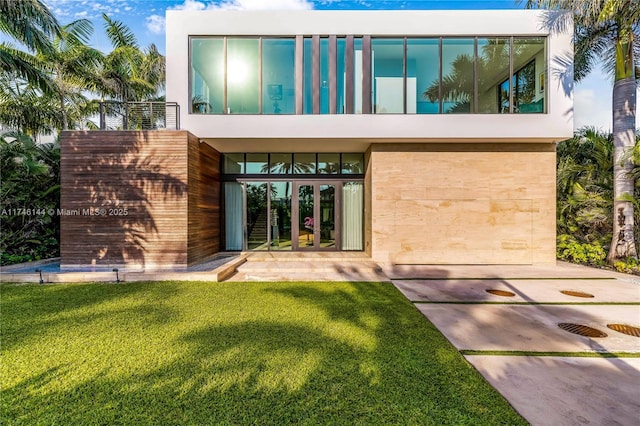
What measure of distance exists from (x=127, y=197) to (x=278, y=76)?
18.5 feet

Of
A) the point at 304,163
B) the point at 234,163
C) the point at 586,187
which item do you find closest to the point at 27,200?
the point at 234,163

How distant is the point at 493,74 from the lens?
353 inches

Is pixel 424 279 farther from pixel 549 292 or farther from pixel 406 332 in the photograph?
pixel 406 332

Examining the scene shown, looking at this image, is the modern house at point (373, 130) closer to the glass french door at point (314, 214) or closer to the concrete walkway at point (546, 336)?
the glass french door at point (314, 214)

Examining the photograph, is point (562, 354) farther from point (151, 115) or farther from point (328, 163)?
point (151, 115)

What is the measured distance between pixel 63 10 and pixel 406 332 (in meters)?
17.9

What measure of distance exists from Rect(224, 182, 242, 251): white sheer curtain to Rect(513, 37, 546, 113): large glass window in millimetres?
9688

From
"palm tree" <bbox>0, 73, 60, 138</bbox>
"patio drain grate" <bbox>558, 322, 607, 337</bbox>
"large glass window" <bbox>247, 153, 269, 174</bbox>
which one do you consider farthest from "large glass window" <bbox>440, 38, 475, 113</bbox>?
"palm tree" <bbox>0, 73, 60, 138</bbox>

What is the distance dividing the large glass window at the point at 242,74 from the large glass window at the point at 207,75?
0.25 meters

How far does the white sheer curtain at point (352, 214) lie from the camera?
1096cm

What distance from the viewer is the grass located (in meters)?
2.52

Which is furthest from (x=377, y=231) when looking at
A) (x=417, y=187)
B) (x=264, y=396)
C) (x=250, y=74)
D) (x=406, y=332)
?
(x=264, y=396)

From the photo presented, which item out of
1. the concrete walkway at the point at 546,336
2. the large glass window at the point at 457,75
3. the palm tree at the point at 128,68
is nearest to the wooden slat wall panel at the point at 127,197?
the concrete walkway at the point at 546,336

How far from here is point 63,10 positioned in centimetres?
1239
